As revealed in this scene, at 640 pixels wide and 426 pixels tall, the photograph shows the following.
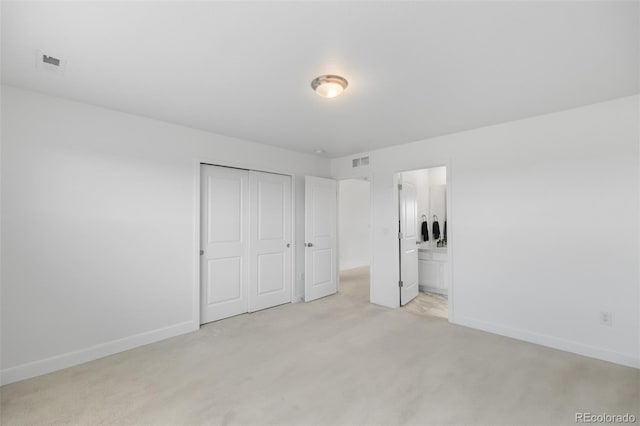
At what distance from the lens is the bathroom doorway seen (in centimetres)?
455

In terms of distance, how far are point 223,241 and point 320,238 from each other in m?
1.71

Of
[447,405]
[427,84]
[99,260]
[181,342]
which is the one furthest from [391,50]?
[181,342]

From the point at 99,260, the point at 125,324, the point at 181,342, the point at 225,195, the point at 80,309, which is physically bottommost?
the point at 181,342

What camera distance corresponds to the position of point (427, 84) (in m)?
2.46

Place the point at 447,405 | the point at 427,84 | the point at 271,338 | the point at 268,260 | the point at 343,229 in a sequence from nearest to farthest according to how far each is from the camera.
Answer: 1. the point at 447,405
2. the point at 427,84
3. the point at 271,338
4. the point at 268,260
5. the point at 343,229

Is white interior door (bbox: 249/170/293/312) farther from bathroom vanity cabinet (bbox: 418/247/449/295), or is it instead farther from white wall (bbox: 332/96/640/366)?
bathroom vanity cabinet (bbox: 418/247/449/295)

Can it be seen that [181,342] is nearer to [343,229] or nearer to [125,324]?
[125,324]

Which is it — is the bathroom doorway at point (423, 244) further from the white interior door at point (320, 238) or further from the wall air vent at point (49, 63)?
the wall air vent at point (49, 63)

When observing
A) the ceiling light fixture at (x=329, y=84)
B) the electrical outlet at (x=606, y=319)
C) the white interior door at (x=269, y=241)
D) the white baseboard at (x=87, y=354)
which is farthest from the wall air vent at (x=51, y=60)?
the electrical outlet at (x=606, y=319)

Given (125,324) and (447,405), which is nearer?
(447,405)

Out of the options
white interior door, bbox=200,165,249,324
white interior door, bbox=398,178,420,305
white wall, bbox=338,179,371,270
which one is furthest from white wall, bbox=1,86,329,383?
white wall, bbox=338,179,371,270

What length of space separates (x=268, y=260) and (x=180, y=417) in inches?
101

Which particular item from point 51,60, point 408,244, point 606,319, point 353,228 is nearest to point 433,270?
point 408,244

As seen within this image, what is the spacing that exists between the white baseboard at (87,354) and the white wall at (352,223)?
15.9 feet
